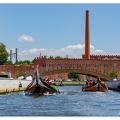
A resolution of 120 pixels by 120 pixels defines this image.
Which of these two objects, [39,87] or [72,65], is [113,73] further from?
[39,87]

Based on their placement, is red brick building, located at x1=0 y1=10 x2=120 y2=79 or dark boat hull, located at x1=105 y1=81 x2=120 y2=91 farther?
red brick building, located at x1=0 y1=10 x2=120 y2=79

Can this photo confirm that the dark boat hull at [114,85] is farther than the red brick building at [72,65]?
No

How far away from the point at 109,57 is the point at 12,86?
67384 millimetres

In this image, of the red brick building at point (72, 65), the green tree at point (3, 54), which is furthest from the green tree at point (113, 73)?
the green tree at point (3, 54)

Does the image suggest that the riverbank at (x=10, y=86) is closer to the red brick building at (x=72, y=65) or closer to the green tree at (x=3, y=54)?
the red brick building at (x=72, y=65)

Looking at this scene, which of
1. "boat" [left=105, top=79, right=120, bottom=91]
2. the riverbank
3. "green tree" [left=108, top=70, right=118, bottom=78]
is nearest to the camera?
the riverbank

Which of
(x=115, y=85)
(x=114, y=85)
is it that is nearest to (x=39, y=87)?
(x=115, y=85)

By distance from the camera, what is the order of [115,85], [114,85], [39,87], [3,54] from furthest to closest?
[3,54] < [114,85] < [115,85] < [39,87]

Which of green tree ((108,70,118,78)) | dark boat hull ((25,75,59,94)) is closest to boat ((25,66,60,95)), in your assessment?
dark boat hull ((25,75,59,94))

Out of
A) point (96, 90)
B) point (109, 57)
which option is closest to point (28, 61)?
point (109, 57)

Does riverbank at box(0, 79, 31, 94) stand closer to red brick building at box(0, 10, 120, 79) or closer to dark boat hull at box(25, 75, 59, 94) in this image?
dark boat hull at box(25, 75, 59, 94)

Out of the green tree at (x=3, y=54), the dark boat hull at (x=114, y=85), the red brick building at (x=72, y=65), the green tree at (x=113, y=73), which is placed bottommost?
the dark boat hull at (x=114, y=85)

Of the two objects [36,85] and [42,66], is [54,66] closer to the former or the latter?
[42,66]

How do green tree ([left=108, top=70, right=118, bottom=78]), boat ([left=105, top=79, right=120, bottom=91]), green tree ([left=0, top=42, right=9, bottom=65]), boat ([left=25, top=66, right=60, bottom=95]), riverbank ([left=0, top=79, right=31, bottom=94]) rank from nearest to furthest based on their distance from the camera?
1. boat ([left=25, top=66, right=60, bottom=95])
2. riverbank ([left=0, top=79, right=31, bottom=94])
3. boat ([left=105, top=79, right=120, bottom=91])
4. green tree ([left=108, top=70, right=118, bottom=78])
5. green tree ([left=0, top=42, right=9, bottom=65])
